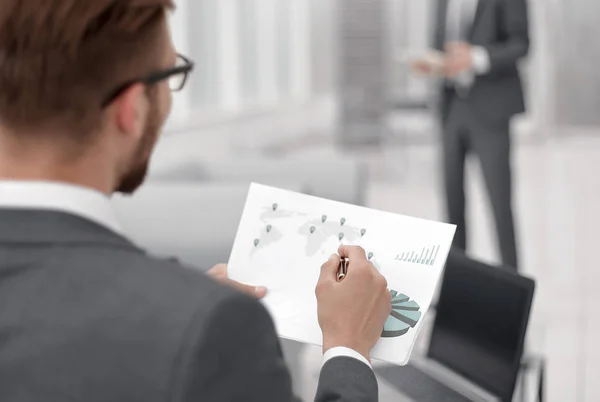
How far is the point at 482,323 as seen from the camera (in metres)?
1.95

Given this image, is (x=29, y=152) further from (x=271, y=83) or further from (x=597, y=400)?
(x=271, y=83)

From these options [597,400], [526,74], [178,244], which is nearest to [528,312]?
[178,244]

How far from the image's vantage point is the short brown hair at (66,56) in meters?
0.86

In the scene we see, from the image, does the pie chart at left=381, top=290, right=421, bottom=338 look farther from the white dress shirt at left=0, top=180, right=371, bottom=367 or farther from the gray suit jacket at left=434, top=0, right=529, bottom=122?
the gray suit jacket at left=434, top=0, right=529, bottom=122

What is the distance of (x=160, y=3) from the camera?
94 cm

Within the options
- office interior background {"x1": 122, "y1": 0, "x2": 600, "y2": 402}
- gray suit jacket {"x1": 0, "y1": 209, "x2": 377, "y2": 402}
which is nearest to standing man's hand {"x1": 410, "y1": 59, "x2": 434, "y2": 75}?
office interior background {"x1": 122, "y1": 0, "x2": 600, "y2": 402}

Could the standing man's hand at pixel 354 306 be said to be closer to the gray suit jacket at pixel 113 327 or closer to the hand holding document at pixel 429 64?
the gray suit jacket at pixel 113 327

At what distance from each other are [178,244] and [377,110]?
24.3 feet

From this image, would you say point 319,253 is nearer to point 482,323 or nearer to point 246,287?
point 246,287

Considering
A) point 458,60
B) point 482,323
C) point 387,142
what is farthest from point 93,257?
point 387,142

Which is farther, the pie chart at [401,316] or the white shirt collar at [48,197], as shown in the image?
the pie chart at [401,316]

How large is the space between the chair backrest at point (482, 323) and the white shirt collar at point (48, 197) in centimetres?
113

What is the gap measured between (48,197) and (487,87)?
142 inches

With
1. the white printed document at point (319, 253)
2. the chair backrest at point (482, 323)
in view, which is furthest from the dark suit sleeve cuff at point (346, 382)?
the chair backrest at point (482, 323)
